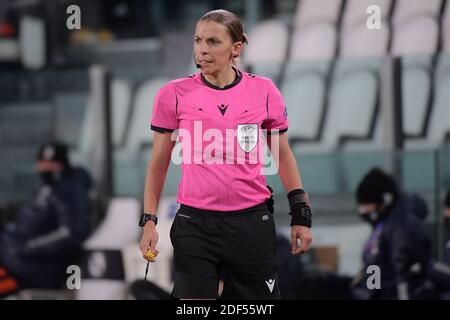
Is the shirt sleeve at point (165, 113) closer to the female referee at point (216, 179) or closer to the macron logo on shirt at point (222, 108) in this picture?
the female referee at point (216, 179)

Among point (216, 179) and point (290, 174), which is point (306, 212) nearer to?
point (290, 174)

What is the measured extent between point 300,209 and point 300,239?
0.10 metres

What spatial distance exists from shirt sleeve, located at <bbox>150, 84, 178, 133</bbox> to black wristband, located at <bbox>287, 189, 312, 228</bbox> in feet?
1.45

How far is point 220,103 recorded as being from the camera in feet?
9.14

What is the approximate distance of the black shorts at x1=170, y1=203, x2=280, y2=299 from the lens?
8.91ft

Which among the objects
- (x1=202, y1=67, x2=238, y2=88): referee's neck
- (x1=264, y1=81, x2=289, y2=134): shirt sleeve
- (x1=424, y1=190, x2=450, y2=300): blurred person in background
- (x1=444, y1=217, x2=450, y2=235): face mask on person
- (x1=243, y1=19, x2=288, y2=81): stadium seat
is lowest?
(x1=424, y1=190, x2=450, y2=300): blurred person in background

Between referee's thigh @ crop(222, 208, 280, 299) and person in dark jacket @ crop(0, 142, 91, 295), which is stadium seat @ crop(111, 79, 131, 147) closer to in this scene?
person in dark jacket @ crop(0, 142, 91, 295)

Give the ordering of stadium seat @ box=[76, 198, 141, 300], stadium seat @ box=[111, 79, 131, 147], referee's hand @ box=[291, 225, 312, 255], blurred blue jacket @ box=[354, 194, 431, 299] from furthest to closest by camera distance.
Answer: stadium seat @ box=[111, 79, 131, 147] → stadium seat @ box=[76, 198, 141, 300] → blurred blue jacket @ box=[354, 194, 431, 299] → referee's hand @ box=[291, 225, 312, 255]

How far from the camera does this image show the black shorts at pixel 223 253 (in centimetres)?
272

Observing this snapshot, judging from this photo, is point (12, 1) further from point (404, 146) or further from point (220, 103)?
point (220, 103)

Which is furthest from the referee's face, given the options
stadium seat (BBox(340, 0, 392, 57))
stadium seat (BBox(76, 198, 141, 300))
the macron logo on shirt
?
stadium seat (BBox(76, 198, 141, 300))

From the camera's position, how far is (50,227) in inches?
188

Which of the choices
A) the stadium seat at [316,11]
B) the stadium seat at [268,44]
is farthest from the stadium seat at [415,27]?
the stadium seat at [268,44]

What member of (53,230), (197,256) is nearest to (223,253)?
(197,256)
